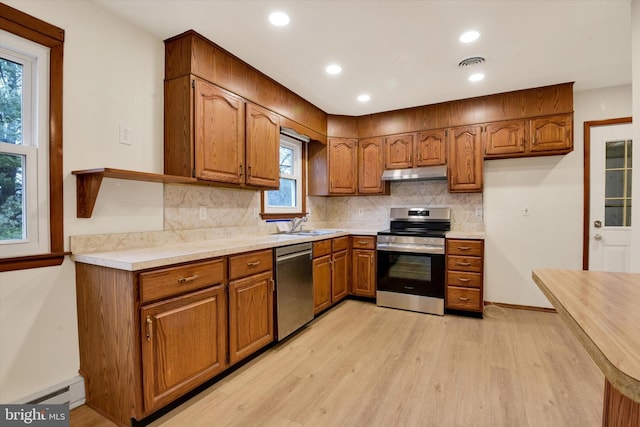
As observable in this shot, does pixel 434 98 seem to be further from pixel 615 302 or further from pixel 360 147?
pixel 615 302

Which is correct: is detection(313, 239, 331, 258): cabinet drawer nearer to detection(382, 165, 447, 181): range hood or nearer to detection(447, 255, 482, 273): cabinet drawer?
detection(382, 165, 447, 181): range hood

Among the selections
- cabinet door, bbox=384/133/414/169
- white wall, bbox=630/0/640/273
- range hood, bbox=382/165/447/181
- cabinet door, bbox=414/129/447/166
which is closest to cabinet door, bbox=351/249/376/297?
range hood, bbox=382/165/447/181

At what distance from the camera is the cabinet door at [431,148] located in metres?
3.58

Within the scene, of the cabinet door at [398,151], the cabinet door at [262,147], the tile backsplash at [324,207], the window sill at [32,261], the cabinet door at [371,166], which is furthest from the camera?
the cabinet door at [371,166]

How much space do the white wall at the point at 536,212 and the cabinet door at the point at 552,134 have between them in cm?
26

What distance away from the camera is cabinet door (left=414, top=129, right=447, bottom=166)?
3584 millimetres

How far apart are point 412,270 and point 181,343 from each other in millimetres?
2494

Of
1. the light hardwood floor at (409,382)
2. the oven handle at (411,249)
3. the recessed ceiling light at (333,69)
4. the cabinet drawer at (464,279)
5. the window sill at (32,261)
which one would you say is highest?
the recessed ceiling light at (333,69)

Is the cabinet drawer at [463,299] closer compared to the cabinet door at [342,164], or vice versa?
the cabinet drawer at [463,299]

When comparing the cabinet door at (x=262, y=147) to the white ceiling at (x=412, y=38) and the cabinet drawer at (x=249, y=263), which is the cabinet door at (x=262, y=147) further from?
the cabinet drawer at (x=249, y=263)

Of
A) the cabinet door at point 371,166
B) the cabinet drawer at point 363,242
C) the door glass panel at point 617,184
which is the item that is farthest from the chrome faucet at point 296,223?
the door glass panel at point 617,184

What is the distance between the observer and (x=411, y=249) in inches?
133

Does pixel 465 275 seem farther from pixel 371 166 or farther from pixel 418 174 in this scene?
pixel 371 166

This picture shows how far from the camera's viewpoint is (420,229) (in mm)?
3801
